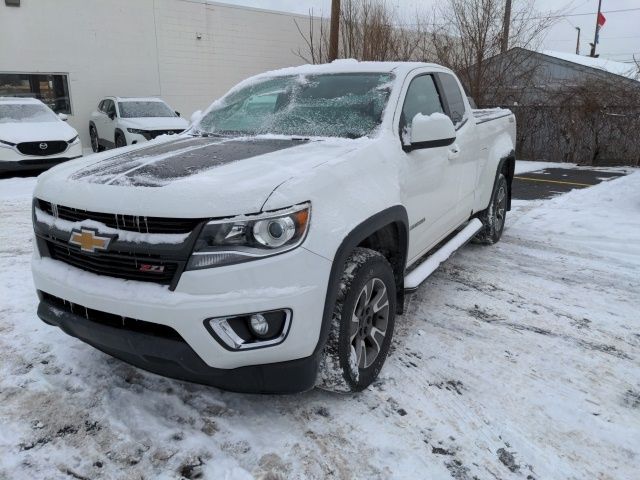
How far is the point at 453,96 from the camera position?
4.57 m

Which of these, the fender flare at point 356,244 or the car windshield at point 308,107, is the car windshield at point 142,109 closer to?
the car windshield at point 308,107

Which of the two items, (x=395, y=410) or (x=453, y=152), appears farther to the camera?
(x=453, y=152)

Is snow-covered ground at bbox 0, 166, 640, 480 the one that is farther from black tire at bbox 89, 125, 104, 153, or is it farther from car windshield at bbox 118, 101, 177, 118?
black tire at bbox 89, 125, 104, 153

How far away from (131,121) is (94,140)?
361cm

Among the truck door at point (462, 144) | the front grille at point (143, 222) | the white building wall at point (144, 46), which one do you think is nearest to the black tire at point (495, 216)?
the truck door at point (462, 144)

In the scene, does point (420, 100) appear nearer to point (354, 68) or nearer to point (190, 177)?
point (354, 68)

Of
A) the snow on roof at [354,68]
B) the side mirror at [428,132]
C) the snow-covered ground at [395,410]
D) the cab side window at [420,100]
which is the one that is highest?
the snow on roof at [354,68]

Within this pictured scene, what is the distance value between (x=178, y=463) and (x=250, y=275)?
94cm

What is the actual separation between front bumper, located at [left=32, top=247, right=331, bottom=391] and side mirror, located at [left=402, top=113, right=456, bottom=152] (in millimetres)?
1244

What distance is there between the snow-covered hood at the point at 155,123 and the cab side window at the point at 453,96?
9.42m

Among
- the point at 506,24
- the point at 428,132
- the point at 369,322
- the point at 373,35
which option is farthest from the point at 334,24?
the point at 369,322

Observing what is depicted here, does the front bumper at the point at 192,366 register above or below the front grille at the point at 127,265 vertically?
below

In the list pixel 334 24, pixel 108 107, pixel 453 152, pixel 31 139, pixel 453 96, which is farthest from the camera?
pixel 334 24

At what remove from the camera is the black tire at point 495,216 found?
17.9 ft
